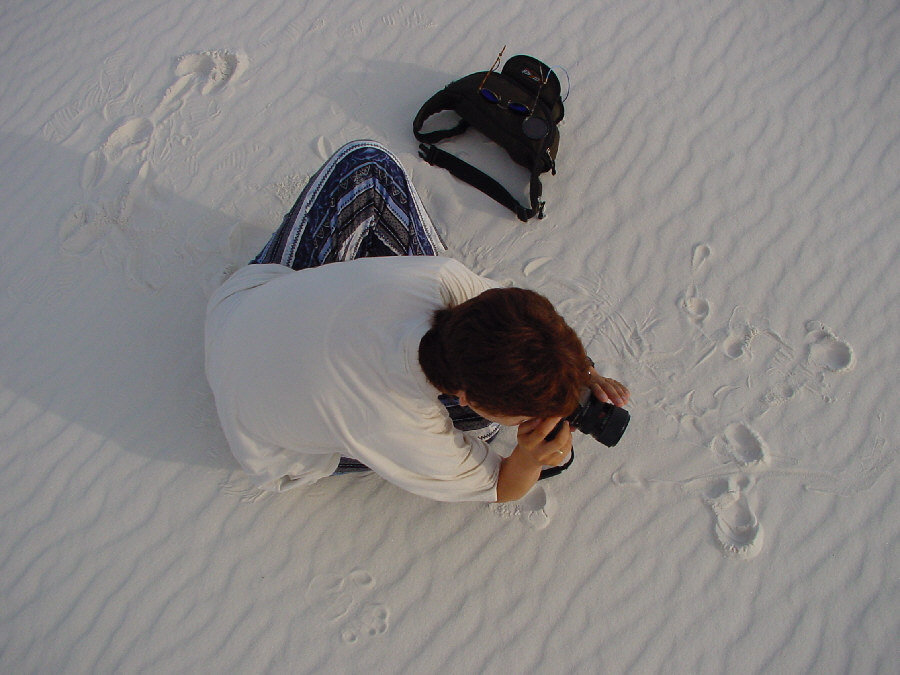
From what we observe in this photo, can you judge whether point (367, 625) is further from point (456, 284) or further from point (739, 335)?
point (739, 335)

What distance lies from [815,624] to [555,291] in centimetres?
172

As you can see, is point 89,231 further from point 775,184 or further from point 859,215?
point 859,215

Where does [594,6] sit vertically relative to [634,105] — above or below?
above

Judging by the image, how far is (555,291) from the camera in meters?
2.97

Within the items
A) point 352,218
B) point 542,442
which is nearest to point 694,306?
point 542,442

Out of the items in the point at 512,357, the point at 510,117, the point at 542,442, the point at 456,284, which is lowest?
the point at 542,442

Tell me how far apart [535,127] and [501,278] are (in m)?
0.78

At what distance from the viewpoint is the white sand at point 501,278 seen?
2.44 meters

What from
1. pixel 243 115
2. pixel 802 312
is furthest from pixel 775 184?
pixel 243 115

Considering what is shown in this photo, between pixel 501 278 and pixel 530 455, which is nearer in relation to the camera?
pixel 530 455

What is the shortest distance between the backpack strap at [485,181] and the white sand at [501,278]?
8cm

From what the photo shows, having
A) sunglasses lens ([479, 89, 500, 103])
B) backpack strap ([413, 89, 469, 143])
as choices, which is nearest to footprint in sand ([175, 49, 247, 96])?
backpack strap ([413, 89, 469, 143])

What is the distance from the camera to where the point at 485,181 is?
3186 millimetres

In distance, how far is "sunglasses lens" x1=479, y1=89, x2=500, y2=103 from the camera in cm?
315
